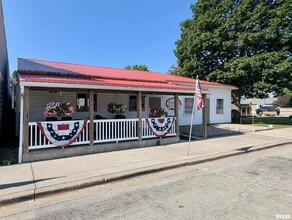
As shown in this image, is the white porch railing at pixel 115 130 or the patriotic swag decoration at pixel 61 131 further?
the white porch railing at pixel 115 130

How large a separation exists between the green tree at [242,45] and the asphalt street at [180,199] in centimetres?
1340

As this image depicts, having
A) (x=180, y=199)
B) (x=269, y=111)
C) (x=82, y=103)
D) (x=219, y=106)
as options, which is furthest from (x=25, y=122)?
(x=269, y=111)

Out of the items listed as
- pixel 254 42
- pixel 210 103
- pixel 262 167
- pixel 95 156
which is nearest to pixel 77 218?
pixel 95 156

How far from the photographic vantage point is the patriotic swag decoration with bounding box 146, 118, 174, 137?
911 centimetres

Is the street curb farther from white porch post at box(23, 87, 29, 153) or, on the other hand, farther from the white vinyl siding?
the white vinyl siding

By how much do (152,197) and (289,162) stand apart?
17.4 feet

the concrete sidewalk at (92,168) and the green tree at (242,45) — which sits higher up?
the green tree at (242,45)

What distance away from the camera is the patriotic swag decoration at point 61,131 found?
6840 millimetres

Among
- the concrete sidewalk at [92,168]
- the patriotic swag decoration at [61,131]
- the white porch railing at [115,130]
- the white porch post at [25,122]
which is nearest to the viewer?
the concrete sidewalk at [92,168]

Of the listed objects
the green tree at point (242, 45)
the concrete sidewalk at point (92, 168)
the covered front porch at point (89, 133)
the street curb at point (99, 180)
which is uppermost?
the green tree at point (242, 45)

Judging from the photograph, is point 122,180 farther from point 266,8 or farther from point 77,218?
point 266,8

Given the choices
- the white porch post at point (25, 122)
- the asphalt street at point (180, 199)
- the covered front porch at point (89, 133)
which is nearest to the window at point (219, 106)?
the covered front porch at point (89, 133)

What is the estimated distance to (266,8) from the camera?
58.0 feet

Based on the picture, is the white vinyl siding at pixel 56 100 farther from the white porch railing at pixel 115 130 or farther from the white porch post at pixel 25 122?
the white porch post at pixel 25 122
